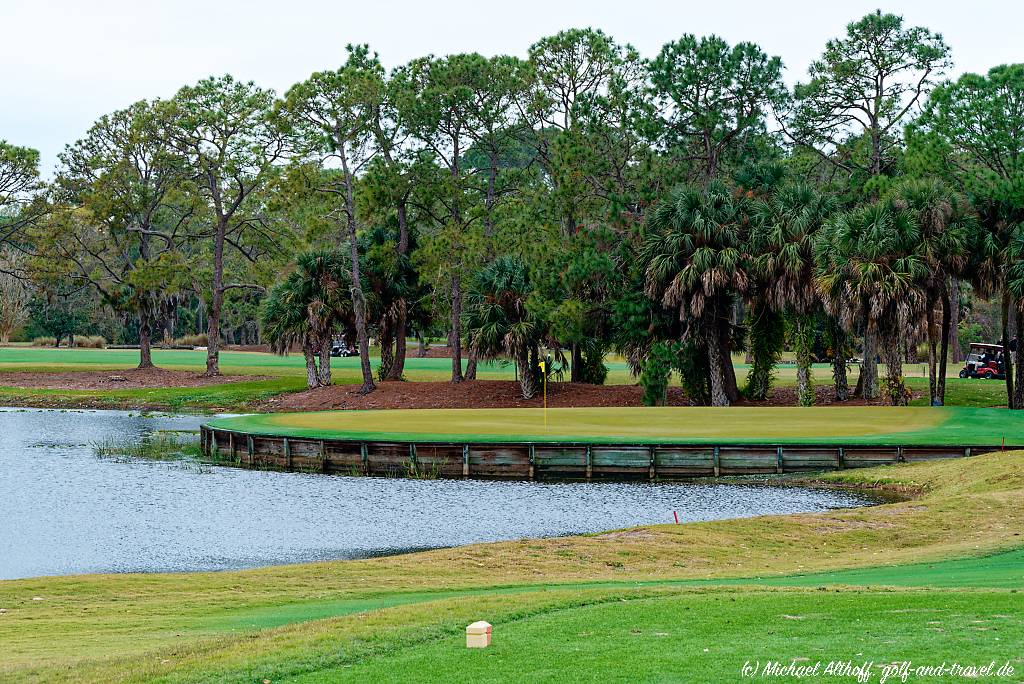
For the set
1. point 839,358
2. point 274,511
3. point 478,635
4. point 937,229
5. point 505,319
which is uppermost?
point 937,229

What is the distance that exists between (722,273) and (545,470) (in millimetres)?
18327

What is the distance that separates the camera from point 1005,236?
46781 millimetres

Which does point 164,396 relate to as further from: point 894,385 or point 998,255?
point 998,255

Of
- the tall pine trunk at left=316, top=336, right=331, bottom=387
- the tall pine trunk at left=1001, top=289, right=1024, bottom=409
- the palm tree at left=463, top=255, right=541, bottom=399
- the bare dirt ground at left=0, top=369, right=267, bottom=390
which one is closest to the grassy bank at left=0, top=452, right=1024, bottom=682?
the tall pine trunk at left=1001, top=289, right=1024, bottom=409

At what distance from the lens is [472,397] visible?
56156 mm

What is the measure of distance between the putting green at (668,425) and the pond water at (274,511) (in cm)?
383

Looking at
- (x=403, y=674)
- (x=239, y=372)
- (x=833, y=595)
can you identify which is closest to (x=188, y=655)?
(x=403, y=674)

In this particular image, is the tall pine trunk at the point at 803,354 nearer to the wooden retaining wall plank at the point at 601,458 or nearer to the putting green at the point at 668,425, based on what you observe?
the putting green at the point at 668,425

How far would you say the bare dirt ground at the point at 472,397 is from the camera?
54.4 meters

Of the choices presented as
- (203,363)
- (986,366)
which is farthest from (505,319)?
(203,363)

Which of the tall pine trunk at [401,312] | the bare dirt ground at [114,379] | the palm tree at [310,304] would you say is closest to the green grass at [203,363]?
the bare dirt ground at [114,379]

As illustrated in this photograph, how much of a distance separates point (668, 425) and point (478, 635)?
3141 centimetres

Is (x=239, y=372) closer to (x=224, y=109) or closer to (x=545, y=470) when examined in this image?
(x=224, y=109)

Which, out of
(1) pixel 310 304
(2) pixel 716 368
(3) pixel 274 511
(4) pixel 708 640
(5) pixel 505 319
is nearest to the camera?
(4) pixel 708 640
